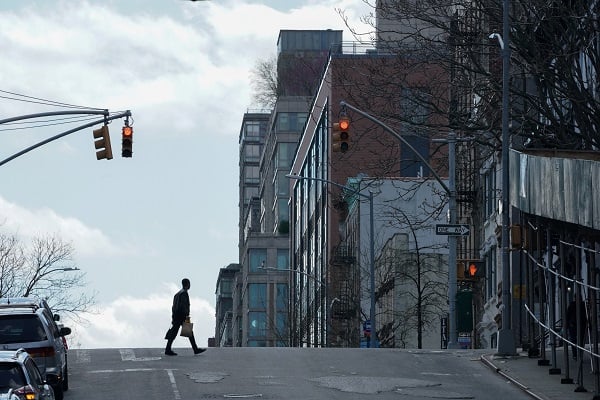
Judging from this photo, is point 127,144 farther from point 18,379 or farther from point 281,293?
point 281,293

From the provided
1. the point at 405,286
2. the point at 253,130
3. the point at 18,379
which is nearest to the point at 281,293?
the point at 253,130

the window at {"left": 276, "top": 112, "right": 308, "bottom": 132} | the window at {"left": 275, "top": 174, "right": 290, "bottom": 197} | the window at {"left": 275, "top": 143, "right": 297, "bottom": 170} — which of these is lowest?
the window at {"left": 275, "top": 174, "right": 290, "bottom": 197}

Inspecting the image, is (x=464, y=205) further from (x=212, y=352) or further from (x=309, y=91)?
(x=309, y=91)

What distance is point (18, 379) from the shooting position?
18938 millimetres

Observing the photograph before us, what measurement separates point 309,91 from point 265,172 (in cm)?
2592

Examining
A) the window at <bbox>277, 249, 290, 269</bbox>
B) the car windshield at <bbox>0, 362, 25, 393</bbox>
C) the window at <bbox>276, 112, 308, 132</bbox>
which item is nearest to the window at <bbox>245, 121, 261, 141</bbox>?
the window at <bbox>276, 112, 308, 132</bbox>

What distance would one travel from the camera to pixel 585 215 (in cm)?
2317

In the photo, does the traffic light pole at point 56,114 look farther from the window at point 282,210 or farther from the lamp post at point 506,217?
the window at point 282,210

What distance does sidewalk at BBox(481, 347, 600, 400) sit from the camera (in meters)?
25.5

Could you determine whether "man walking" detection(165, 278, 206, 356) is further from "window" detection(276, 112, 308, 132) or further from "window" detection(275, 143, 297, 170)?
"window" detection(275, 143, 297, 170)

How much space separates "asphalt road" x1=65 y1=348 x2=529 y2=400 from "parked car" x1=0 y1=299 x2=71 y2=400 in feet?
3.49

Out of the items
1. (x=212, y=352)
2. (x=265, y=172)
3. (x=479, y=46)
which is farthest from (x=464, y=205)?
(x=265, y=172)

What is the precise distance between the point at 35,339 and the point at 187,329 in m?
7.61

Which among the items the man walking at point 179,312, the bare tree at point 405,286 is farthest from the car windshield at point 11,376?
the bare tree at point 405,286
